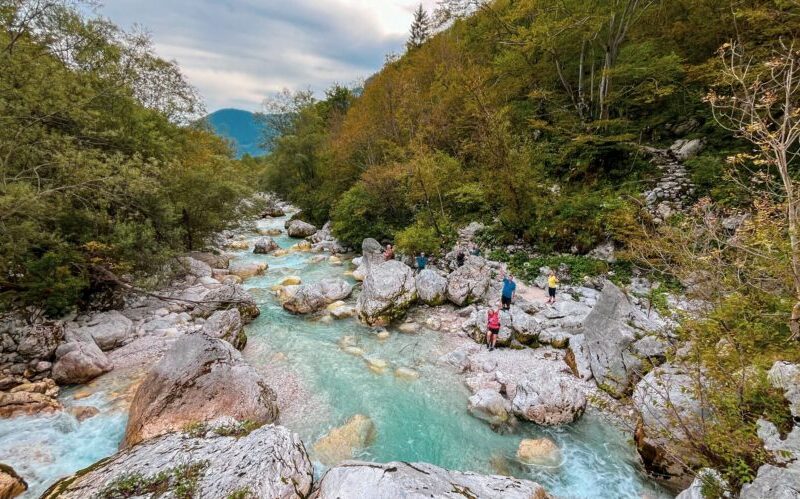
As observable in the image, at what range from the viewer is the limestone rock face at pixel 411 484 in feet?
14.8

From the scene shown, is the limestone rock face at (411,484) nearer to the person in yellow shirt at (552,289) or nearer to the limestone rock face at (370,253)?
the person in yellow shirt at (552,289)

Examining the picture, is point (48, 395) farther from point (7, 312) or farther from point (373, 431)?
point (373, 431)

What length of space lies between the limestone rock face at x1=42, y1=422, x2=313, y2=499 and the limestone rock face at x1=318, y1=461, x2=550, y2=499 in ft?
1.97

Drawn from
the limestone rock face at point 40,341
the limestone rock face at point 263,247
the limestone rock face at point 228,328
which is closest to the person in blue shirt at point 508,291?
the limestone rock face at point 228,328

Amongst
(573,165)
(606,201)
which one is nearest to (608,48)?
(573,165)

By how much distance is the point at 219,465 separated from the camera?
4.99 meters

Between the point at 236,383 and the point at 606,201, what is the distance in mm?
15654

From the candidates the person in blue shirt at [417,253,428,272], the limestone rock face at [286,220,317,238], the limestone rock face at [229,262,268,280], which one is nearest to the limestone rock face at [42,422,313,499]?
the person in blue shirt at [417,253,428,272]

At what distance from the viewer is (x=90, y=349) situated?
9.05 metres

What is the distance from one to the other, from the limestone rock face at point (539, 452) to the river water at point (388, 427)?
0.44ft

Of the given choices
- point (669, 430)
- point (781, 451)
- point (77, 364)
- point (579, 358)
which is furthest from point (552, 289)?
point (77, 364)

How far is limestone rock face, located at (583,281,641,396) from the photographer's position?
831cm

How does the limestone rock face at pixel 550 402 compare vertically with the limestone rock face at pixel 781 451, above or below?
below

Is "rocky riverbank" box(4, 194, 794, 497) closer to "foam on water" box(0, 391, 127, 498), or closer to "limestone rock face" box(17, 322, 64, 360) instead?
"limestone rock face" box(17, 322, 64, 360)
